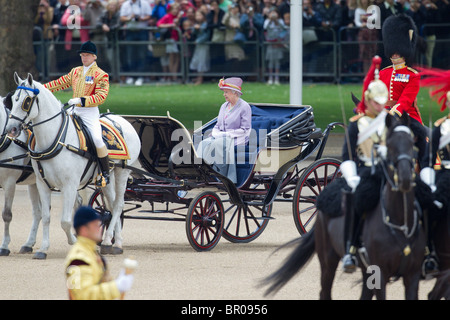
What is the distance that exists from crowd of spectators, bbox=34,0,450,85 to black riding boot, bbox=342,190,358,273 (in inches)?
647

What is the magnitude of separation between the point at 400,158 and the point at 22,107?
14.5 ft

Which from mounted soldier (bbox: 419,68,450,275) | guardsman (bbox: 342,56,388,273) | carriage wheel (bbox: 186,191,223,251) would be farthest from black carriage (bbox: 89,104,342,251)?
guardsman (bbox: 342,56,388,273)

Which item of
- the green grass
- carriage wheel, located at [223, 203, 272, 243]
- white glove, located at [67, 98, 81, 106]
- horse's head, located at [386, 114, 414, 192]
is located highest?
horse's head, located at [386, 114, 414, 192]

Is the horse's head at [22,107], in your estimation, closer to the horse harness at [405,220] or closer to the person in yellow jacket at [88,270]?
the person in yellow jacket at [88,270]

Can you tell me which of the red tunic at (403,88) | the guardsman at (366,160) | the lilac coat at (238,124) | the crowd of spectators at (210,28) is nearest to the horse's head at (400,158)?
the guardsman at (366,160)

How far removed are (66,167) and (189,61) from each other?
14.7 metres

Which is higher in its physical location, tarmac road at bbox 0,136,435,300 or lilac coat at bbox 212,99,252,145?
lilac coat at bbox 212,99,252,145

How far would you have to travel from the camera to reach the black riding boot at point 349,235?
253 inches

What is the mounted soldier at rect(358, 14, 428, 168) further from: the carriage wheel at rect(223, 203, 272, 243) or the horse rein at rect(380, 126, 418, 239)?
the horse rein at rect(380, 126, 418, 239)


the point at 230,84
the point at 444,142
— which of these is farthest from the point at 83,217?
the point at 230,84

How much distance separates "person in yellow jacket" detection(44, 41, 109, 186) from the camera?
32.2 feet

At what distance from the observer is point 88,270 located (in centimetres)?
536

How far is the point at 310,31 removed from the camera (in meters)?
22.8
